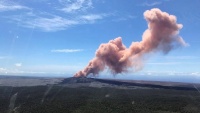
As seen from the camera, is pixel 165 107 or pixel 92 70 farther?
pixel 92 70

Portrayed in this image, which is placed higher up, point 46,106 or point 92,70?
point 92,70

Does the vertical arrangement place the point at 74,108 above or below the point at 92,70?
below

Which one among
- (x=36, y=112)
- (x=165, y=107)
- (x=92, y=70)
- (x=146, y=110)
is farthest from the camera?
(x=92, y=70)

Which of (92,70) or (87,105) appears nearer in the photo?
(87,105)

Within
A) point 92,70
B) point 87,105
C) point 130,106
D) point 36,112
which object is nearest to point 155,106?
point 130,106

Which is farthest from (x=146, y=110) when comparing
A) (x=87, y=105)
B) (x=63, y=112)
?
(x=63, y=112)

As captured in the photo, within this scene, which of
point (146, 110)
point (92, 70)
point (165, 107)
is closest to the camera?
point (146, 110)

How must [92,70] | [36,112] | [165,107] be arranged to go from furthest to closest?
[92,70] → [165,107] → [36,112]

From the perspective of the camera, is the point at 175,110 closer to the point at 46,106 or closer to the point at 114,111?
the point at 114,111

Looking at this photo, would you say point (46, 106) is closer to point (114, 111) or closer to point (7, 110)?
point (7, 110)
